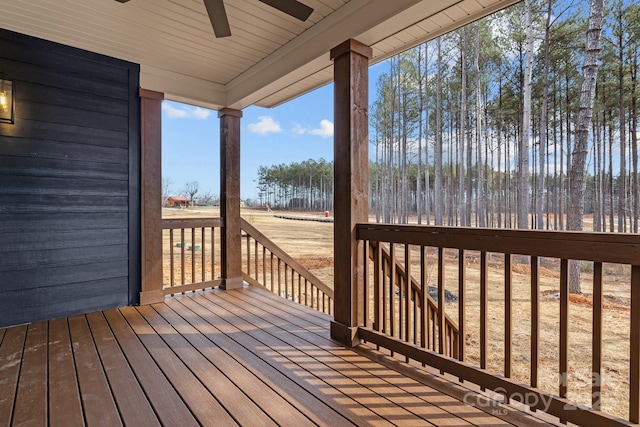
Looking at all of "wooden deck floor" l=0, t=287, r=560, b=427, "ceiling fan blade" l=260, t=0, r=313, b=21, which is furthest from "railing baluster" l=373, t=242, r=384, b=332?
"ceiling fan blade" l=260, t=0, r=313, b=21

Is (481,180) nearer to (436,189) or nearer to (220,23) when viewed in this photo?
(436,189)

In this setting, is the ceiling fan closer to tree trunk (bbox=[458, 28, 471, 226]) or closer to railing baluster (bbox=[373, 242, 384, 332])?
railing baluster (bbox=[373, 242, 384, 332])

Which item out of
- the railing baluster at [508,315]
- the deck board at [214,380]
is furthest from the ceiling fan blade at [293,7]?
the deck board at [214,380]

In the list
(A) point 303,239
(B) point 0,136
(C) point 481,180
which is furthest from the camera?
(A) point 303,239

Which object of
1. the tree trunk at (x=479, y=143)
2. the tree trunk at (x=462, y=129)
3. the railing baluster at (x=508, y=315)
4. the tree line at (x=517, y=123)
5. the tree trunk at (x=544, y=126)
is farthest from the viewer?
A: the tree trunk at (x=462, y=129)

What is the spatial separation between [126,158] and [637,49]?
4735 mm

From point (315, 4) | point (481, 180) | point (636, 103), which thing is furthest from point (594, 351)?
point (481, 180)

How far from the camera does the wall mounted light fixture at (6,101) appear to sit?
270 centimetres

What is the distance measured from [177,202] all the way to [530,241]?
4.38 meters

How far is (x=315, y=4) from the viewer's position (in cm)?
232

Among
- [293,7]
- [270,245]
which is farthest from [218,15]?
[270,245]

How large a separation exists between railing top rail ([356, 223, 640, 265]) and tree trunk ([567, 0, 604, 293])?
1876mm

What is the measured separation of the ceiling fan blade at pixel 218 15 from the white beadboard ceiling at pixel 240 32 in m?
0.47

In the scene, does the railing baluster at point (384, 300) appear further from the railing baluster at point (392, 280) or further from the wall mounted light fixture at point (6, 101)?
the wall mounted light fixture at point (6, 101)
